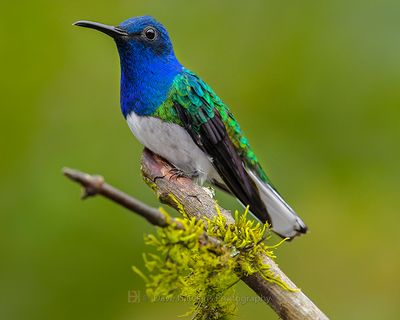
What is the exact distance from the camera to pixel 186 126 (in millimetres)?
4594

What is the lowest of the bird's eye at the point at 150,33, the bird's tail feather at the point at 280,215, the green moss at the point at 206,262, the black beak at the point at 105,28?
the green moss at the point at 206,262

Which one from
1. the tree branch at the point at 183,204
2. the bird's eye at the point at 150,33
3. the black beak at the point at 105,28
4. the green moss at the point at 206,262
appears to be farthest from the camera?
the bird's eye at the point at 150,33

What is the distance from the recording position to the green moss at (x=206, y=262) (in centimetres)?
257

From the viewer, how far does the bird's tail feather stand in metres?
4.50

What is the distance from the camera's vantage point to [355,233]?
6.26 m

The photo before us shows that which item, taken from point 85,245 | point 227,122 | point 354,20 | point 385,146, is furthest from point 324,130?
point 85,245

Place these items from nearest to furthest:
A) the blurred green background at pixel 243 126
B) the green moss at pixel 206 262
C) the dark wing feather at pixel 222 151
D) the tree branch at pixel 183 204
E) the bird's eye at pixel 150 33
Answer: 1. the tree branch at pixel 183 204
2. the green moss at pixel 206 262
3. the dark wing feather at pixel 222 151
4. the bird's eye at pixel 150 33
5. the blurred green background at pixel 243 126

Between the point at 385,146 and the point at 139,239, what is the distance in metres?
→ 2.58

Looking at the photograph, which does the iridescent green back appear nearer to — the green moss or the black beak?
the black beak

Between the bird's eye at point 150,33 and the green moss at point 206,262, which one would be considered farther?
the bird's eye at point 150,33

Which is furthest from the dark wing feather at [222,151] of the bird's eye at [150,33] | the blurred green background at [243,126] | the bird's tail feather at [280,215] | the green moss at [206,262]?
the green moss at [206,262]

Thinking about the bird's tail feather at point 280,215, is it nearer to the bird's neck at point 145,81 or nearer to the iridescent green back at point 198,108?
the iridescent green back at point 198,108

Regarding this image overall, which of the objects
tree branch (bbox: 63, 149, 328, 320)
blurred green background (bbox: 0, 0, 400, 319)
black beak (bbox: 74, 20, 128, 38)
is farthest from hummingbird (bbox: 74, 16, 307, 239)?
Answer: blurred green background (bbox: 0, 0, 400, 319)

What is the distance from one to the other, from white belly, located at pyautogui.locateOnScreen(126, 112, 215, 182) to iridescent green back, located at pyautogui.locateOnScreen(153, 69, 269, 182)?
0.23ft
